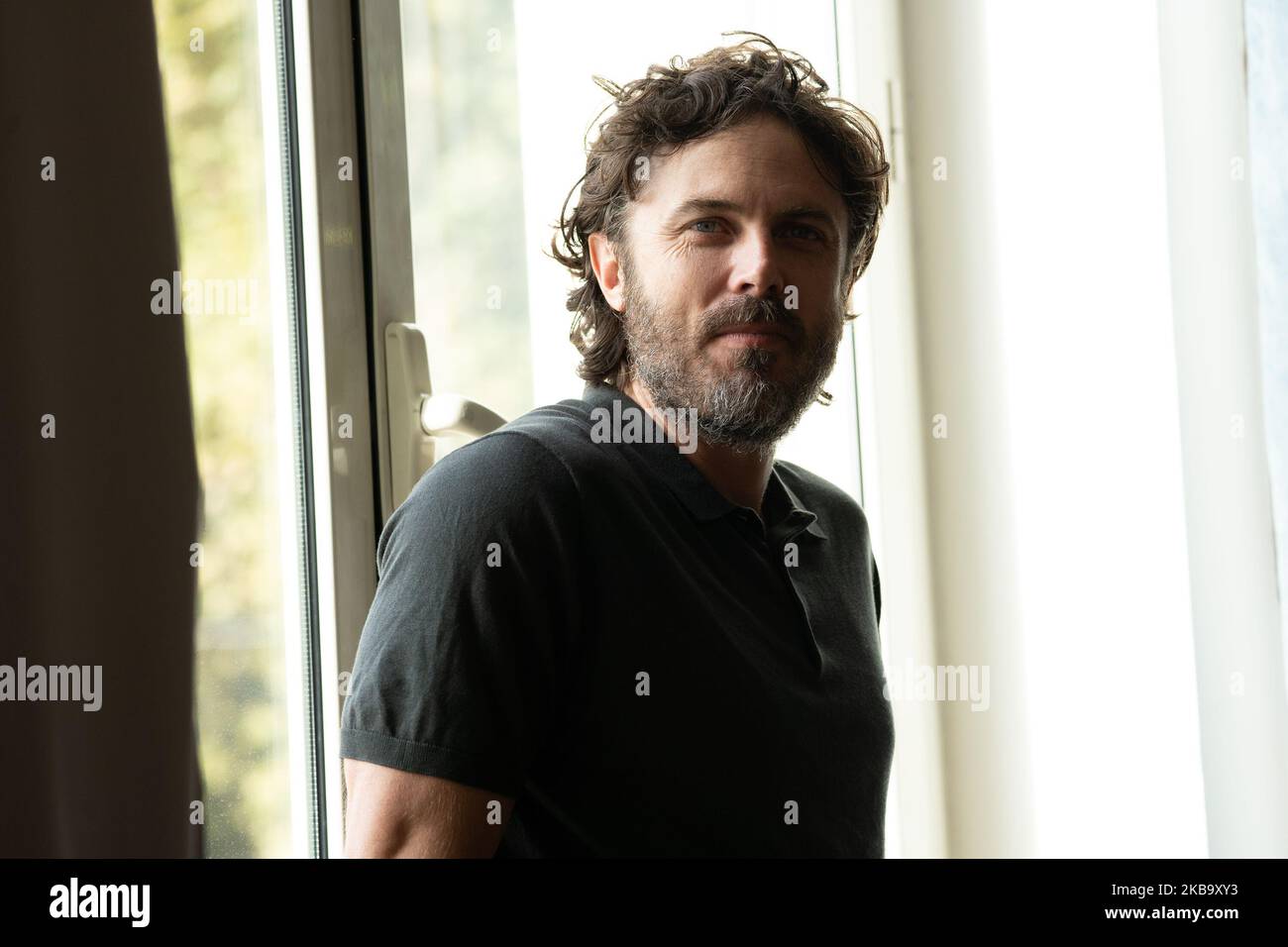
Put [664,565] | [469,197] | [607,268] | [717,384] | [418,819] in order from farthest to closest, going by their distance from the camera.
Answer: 1. [469,197]
2. [607,268]
3. [717,384]
4. [664,565]
5. [418,819]

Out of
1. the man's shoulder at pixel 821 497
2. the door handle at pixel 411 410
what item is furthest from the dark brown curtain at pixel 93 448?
the man's shoulder at pixel 821 497

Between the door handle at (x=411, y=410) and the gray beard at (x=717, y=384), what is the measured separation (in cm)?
19

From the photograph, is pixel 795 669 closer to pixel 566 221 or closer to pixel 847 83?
pixel 566 221

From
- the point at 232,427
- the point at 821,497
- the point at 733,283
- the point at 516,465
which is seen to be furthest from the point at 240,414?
the point at 821,497

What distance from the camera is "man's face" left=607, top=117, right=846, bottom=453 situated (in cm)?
100

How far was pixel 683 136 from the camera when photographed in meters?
1.04

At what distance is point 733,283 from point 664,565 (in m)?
0.26

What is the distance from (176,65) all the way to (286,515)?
15.4 inches

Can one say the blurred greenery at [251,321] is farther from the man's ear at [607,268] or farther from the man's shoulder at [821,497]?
the man's shoulder at [821,497]

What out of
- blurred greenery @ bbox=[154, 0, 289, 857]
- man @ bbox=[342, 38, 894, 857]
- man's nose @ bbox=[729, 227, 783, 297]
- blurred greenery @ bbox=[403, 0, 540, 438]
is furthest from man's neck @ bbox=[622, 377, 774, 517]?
blurred greenery @ bbox=[154, 0, 289, 857]

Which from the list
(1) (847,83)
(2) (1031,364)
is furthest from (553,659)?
(1) (847,83)

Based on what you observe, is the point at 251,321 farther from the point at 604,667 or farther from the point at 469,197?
the point at 604,667

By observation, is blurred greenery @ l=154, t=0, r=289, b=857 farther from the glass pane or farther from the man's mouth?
the man's mouth
